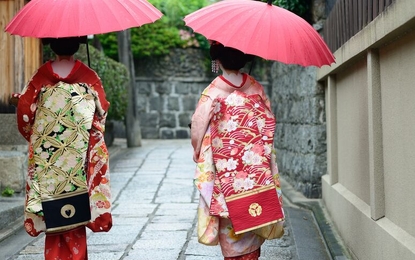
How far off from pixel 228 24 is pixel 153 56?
13652 millimetres

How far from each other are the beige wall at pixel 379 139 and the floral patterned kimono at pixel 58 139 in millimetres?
1781

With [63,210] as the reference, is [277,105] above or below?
above

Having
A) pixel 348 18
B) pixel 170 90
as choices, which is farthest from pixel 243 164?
pixel 170 90

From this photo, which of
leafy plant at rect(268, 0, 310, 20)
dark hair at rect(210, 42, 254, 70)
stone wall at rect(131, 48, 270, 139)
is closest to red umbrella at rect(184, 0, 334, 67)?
dark hair at rect(210, 42, 254, 70)

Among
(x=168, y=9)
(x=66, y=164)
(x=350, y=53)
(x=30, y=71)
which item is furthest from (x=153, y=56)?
(x=66, y=164)

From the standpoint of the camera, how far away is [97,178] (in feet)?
13.9

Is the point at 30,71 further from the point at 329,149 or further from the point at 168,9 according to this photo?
the point at 168,9

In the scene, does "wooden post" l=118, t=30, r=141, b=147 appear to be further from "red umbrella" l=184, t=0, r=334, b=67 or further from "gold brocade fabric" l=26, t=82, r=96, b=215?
"red umbrella" l=184, t=0, r=334, b=67

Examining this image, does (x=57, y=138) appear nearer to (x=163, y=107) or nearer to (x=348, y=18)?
(x=348, y=18)

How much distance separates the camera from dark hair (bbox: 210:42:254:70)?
395cm

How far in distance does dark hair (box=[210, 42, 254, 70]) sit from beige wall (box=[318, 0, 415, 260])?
849mm

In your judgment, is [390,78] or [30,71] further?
[30,71]

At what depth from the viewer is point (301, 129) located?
803 cm

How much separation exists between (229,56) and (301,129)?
13.8ft
